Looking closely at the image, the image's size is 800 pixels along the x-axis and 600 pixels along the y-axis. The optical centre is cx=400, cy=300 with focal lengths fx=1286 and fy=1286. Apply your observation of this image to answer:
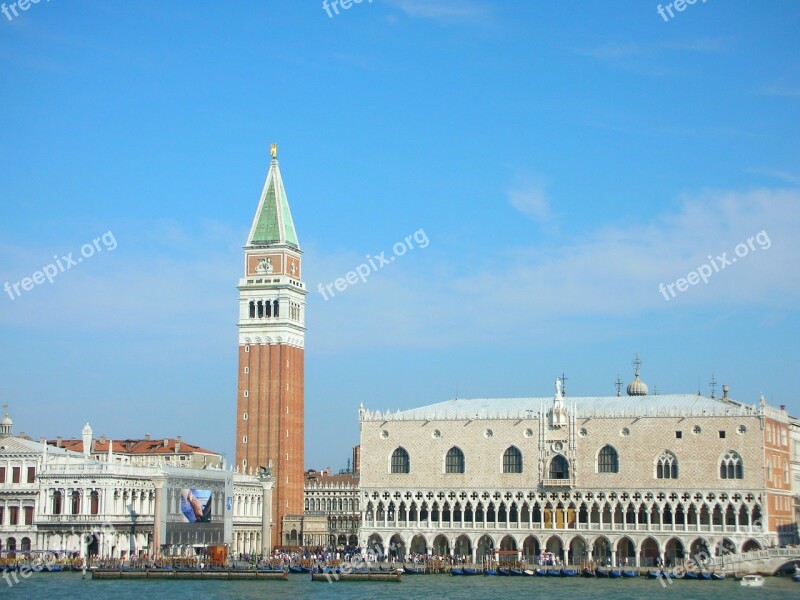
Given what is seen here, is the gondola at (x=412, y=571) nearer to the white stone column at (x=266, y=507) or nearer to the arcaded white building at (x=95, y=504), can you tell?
the arcaded white building at (x=95, y=504)

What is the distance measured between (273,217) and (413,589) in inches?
1721

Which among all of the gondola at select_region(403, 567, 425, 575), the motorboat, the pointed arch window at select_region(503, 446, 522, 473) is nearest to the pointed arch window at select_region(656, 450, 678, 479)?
the pointed arch window at select_region(503, 446, 522, 473)

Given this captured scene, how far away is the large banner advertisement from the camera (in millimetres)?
85688

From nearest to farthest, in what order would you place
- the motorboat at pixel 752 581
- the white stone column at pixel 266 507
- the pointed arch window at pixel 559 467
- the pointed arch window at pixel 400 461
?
the motorboat at pixel 752 581, the pointed arch window at pixel 559 467, the pointed arch window at pixel 400 461, the white stone column at pixel 266 507

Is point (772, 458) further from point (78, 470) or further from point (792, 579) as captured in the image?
point (78, 470)

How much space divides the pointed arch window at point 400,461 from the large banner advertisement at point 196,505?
511 inches

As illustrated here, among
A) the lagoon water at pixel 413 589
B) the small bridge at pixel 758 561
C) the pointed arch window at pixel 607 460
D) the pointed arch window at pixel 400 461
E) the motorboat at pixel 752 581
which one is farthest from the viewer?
the pointed arch window at pixel 400 461

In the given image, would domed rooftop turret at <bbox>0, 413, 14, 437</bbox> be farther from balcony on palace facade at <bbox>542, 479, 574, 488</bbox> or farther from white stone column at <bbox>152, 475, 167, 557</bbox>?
balcony on palace facade at <bbox>542, 479, 574, 488</bbox>

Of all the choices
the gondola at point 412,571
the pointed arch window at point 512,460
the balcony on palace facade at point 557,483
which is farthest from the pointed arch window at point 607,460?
the gondola at point 412,571

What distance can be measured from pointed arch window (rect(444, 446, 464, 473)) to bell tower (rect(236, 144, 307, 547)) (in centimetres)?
1843

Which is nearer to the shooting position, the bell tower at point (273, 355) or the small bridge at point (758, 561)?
the small bridge at point (758, 561)

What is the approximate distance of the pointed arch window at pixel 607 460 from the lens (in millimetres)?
80675

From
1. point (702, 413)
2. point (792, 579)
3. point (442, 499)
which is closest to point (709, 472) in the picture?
point (702, 413)

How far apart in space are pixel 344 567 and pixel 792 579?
25720 millimetres
